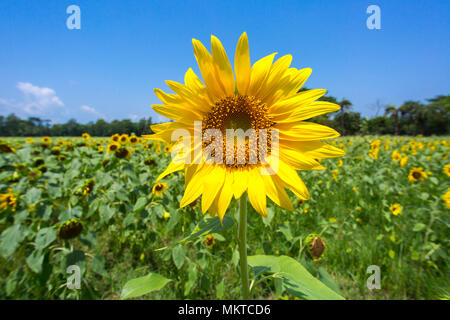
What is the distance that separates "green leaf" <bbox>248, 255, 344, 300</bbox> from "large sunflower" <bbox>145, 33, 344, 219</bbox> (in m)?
0.33

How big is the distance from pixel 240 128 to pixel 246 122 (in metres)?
0.04

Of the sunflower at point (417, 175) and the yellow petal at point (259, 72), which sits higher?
the yellow petal at point (259, 72)

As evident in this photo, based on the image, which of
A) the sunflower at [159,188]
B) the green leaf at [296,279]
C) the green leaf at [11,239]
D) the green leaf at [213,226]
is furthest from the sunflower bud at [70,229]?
the green leaf at [296,279]

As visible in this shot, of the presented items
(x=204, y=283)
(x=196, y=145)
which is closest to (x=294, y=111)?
(x=196, y=145)

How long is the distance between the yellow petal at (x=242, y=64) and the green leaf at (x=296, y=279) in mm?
842

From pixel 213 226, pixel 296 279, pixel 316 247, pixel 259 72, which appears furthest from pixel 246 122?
pixel 316 247

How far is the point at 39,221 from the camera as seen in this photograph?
2.21 m

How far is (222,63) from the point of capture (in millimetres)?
914

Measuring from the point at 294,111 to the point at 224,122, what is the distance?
343 millimetres

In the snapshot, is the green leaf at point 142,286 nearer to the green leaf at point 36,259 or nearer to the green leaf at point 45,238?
the green leaf at point 45,238

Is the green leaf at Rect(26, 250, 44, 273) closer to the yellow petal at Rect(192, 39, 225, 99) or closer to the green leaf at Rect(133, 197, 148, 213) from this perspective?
the green leaf at Rect(133, 197, 148, 213)

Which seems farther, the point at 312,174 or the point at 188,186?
the point at 312,174

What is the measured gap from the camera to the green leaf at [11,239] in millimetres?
1847
